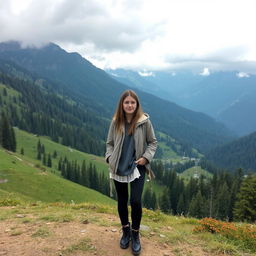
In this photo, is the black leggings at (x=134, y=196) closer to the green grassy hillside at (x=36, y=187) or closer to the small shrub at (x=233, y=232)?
the small shrub at (x=233, y=232)

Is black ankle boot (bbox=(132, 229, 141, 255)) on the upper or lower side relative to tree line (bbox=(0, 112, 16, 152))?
upper

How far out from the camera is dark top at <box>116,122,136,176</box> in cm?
789

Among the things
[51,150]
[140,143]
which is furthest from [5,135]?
[140,143]

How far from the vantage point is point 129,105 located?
8.02m

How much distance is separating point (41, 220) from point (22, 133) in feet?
516

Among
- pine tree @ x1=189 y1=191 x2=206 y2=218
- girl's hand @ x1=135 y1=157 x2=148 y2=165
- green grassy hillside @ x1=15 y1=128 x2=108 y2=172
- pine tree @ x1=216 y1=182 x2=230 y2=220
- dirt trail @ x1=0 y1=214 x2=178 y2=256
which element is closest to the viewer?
girl's hand @ x1=135 y1=157 x2=148 y2=165

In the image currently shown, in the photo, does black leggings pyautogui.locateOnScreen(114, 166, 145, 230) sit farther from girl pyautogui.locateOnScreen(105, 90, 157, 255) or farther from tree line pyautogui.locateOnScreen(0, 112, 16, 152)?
tree line pyautogui.locateOnScreen(0, 112, 16, 152)

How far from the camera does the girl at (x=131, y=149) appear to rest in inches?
312

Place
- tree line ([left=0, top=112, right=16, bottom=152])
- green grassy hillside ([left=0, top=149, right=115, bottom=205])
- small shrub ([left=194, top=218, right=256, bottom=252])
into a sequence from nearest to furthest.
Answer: small shrub ([left=194, top=218, right=256, bottom=252])
green grassy hillside ([left=0, top=149, right=115, bottom=205])
tree line ([left=0, top=112, right=16, bottom=152])

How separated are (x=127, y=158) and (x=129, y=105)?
5.06ft

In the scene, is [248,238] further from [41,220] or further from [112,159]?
[41,220]

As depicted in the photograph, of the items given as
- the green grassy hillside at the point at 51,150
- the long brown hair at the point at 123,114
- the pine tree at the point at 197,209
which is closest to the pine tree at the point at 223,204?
the pine tree at the point at 197,209

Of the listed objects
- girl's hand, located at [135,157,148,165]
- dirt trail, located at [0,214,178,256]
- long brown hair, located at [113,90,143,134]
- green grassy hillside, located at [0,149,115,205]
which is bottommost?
green grassy hillside, located at [0,149,115,205]

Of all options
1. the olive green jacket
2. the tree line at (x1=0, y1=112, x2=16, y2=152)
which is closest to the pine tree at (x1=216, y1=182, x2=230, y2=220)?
the olive green jacket
